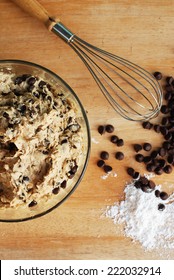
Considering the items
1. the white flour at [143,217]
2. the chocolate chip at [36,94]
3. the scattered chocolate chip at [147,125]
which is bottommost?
the white flour at [143,217]

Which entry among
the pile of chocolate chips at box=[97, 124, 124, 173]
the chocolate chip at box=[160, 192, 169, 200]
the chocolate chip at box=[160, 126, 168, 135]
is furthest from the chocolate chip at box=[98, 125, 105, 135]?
the chocolate chip at box=[160, 192, 169, 200]

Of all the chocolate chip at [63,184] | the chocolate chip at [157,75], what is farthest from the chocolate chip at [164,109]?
the chocolate chip at [63,184]

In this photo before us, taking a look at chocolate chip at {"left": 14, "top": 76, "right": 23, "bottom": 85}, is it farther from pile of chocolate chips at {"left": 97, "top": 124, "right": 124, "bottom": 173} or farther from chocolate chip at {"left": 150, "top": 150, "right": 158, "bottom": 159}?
chocolate chip at {"left": 150, "top": 150, "right": 158, "bottom": 159}

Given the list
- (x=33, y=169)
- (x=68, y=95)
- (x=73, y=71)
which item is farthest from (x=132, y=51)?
(x=33, y=169)

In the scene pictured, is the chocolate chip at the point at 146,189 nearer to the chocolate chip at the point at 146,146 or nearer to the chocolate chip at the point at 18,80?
the chocolate chip at the point at 146,146

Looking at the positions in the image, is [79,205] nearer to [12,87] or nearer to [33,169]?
[33,169]

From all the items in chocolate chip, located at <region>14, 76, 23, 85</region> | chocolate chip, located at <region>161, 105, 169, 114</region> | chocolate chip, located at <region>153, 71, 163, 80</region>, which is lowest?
chocolate chip, located at <region>161, 105, 169, 114</region>

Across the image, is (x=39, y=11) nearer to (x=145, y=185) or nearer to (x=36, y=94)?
(x=36, y=94)

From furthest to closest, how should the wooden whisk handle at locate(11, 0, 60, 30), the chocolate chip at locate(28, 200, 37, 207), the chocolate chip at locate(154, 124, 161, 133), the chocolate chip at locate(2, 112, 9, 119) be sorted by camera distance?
A: 1. the chocolate chip at locate(154, 124, 161, 133)
2. the wooden whisk handle at locate(11, 0, 60, 30)
3. the chocolate chip at locate(28, 200, 37, 207)
4. the chocolate chip at locate(2, 112, 9, 119)
